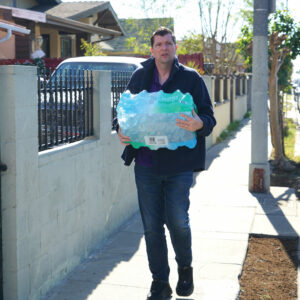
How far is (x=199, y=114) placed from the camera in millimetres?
4230

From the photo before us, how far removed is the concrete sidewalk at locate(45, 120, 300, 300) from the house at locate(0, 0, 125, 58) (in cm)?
842

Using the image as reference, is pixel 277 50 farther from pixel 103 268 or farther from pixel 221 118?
pixel 103 268

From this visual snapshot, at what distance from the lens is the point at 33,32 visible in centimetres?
1773

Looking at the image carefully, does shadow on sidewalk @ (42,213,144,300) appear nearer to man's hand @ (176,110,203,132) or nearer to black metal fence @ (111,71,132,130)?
black metal fence @ (111,71,132,130)

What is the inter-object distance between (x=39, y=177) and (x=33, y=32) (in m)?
14.0

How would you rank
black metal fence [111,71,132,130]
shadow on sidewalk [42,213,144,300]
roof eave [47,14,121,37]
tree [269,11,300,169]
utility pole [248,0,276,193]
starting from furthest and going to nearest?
roof eave [47,14,121,37] → tree [269,11,300,169] → utility pole [248,0,276,193] → black metal fence [111,71,132,130] → shadow on sidewalk [42,213,144,300]

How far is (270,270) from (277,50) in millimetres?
6302

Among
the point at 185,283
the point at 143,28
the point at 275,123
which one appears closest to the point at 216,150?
the point at 275,123

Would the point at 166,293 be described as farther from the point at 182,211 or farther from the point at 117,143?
the point at 117,143

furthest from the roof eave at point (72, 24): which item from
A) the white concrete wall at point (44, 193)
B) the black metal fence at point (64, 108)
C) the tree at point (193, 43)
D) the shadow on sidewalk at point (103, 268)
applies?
the shadow on sidewalk at point (103, 268)

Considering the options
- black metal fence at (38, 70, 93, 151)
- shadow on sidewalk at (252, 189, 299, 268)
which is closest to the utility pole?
shadow on sidewalk at (252, 189, 299, 268)

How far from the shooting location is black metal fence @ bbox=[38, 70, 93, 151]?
488 cm

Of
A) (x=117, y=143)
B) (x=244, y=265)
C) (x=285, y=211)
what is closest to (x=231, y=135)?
(x=285, y=211)

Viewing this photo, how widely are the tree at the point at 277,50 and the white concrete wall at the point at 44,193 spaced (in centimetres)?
535
